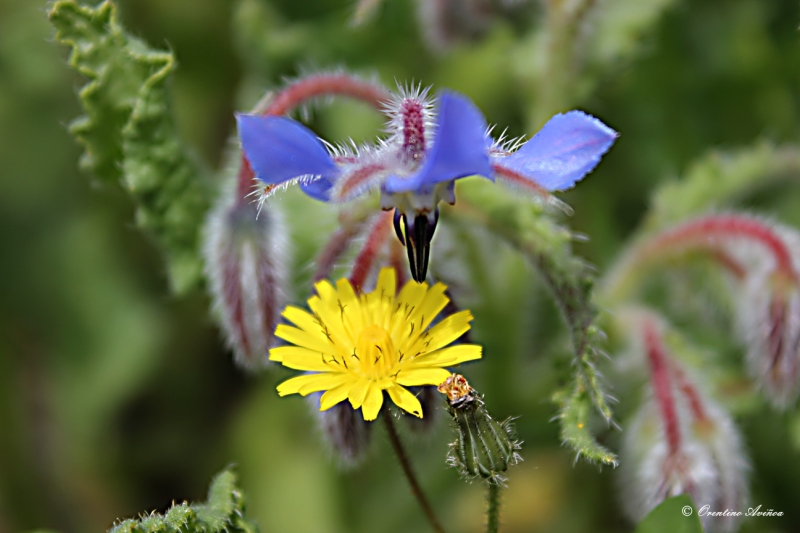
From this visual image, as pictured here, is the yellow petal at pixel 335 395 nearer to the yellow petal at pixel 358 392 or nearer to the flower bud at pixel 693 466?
the yellow petal at pixel 358 392

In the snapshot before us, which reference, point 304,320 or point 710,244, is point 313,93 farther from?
point 710,244

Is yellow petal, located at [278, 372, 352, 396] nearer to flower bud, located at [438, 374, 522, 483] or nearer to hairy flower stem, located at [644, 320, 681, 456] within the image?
flower bud, located at [438, 374, 522, 483]

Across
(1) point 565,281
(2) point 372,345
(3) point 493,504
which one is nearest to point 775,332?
(1) point 565,281

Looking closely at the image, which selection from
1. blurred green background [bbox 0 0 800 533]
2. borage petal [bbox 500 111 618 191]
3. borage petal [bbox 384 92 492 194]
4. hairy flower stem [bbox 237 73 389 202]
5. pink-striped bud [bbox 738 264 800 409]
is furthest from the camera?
blurred green background [bbox 0 0 800 533]

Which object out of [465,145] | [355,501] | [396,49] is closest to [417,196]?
[465,145]

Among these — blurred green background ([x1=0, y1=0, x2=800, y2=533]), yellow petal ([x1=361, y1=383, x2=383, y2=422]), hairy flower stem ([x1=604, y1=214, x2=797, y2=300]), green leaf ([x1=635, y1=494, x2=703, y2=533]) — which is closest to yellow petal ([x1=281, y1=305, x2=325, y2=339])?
yellow petal ([x1=361, y1=383, x2=383, y2=422])

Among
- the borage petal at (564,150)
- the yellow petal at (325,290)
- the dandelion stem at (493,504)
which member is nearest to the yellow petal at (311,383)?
the yellow petal at (325,290)

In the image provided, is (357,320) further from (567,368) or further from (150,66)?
(150,66)

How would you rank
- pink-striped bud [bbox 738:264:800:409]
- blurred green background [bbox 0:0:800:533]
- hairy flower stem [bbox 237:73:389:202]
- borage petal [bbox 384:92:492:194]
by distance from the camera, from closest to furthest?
borage petal [bbox 384:92:492:194]
hairy flower stem [bbox 237:73:389:202]
pink-striped bud [bbox 738:264:800:409]
blurred green background [bbox 0:0:800:533]
